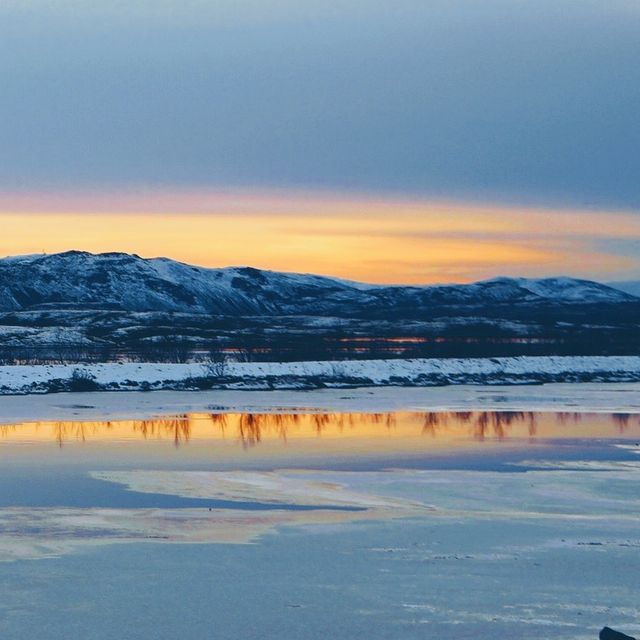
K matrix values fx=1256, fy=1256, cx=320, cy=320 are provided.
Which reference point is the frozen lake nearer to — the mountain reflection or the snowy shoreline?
the mountain reflection

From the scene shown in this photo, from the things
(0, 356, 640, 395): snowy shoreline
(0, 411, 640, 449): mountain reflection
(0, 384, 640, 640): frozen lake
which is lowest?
(0, 384, 640, 640): frozen lake

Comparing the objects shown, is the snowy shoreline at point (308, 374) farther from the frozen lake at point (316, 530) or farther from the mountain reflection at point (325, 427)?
the frozen lake at point (316, 530)

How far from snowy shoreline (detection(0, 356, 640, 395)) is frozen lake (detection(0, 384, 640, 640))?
12.6 meters

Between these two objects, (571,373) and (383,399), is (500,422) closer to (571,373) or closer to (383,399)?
(383,399)

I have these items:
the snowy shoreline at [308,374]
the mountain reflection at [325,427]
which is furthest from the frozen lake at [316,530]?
the snowy shoreline at [308,374]

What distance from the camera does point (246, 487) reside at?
19.9 m

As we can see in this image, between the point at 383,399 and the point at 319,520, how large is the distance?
22.6 meters

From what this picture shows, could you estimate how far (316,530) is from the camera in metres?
16.2

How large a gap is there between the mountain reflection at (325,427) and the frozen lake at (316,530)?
0.16m

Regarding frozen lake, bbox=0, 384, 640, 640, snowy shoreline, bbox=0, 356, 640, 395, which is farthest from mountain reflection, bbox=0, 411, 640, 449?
snowy shoreline, bbox=0, 356, 640, 395

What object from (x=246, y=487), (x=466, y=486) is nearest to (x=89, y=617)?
(x=246, y=487)

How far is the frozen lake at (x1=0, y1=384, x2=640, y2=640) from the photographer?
1209 centimetres

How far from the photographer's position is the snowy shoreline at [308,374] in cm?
4316

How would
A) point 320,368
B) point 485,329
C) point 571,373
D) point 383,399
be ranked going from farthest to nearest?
point 485,329 → point 571,373 → point 320,368 → point 383,399
